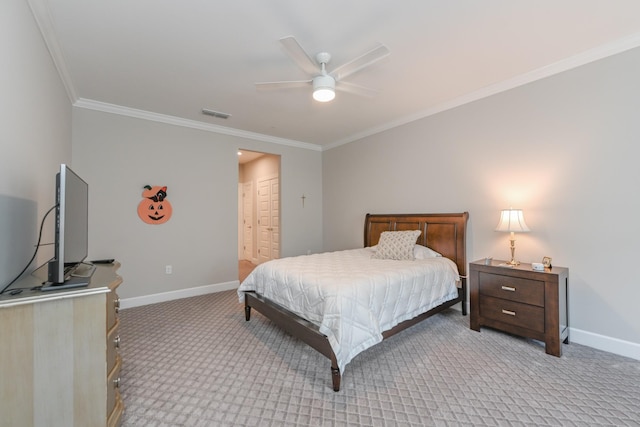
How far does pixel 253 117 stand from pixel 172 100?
1.08m

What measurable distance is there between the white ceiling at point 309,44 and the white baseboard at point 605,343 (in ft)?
8.47

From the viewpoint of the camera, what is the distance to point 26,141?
1884mm

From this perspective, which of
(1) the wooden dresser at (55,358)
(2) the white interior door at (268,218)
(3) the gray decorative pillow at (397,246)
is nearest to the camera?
(1) the wooden dresser at (55,358)

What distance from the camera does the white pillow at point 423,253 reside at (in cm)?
349

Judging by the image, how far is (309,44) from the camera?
237 cm

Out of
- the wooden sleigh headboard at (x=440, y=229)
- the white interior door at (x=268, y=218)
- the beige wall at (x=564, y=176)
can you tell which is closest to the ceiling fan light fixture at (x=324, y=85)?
the beige wall at (x=564, y=176)

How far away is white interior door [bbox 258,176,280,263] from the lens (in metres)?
5.71

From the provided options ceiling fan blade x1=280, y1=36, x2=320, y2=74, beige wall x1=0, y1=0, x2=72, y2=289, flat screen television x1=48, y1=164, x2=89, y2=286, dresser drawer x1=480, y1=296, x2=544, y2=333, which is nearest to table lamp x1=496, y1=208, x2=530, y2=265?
dresser drawer x1=480, y1=296, x2=544, y2=333

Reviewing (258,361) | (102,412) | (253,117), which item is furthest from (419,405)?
(253,117)

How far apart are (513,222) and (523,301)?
0.78 metres

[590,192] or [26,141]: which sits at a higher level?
[26,141]

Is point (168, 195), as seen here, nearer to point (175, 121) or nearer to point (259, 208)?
point (175, 121)

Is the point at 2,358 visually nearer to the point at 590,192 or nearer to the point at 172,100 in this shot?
the point at 172,100

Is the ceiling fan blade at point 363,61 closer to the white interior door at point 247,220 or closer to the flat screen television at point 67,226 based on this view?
the flat screen television at point 67,226
